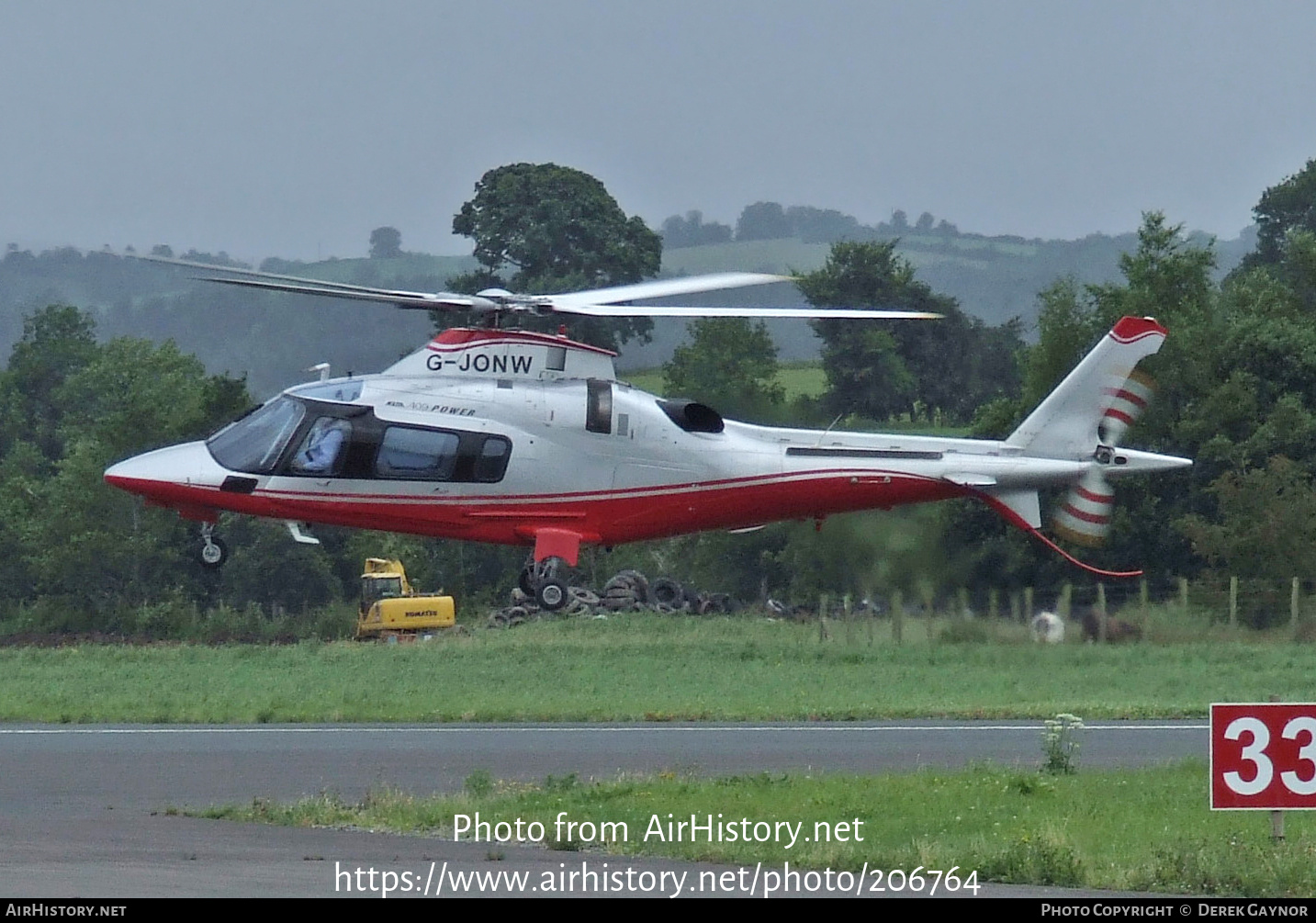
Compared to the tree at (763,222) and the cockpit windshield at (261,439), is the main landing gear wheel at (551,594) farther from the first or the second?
the tree at (763,222)

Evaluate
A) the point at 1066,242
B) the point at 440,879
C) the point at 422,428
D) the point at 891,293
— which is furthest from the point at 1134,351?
the point at 1066,242

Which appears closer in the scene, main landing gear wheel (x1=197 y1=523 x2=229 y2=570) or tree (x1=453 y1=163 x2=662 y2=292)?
main landing gear wheel (x1=197 y1=523 x2=229 y2=570)

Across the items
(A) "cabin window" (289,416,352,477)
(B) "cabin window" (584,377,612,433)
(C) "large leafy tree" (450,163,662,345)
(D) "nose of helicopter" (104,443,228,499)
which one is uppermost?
(C) "large leafy tree" (450,163,662,345)

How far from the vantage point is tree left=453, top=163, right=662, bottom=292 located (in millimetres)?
67000

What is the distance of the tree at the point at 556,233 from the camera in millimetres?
67000

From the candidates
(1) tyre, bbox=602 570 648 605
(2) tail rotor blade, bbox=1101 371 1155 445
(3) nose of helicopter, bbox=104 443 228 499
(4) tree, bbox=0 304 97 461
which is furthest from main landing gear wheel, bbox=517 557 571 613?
(4) tree, bbox=0 304 97 461

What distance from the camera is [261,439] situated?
2598cm

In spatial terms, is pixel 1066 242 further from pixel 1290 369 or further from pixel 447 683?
pixel 447 683

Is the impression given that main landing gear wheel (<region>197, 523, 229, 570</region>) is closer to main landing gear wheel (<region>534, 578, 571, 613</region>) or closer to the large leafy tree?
main landing gear wheel (<region>534, 578, 571, 613</region>)

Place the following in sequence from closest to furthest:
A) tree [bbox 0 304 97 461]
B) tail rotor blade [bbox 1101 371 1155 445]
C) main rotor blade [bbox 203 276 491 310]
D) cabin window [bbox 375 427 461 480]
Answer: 1. main rotor blade [bbox 203 276 491 310]
2. cabin window [bbox 375 427 461 480]
3. tail rotor blade [bbox 1101 371 1155 445]
4. tree [bbox 0 304 97 461]

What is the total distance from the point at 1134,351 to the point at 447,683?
935 centimetres

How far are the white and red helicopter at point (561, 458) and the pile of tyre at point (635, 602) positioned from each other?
13156 mm

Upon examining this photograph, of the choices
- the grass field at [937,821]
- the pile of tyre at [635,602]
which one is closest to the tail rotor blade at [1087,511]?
the grass field at [937,821]

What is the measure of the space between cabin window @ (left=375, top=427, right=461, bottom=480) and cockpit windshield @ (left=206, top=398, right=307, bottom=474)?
3.52 ft
